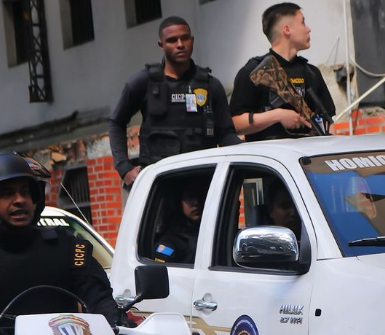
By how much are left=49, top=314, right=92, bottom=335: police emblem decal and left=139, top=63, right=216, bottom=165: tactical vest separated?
351cm

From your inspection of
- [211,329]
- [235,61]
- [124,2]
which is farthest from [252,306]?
[124,2]

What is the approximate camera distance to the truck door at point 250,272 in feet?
16.5

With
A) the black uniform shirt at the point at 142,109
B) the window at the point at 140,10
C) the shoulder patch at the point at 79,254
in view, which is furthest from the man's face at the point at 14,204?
the window at the point at 140,10

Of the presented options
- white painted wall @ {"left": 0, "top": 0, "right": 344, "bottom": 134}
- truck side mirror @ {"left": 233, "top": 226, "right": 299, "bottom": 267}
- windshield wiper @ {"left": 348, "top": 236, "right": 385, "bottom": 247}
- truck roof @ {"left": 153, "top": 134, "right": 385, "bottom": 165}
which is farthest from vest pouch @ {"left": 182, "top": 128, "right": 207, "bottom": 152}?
white painted wall @ {"left": 0, "top": 0, "right": 344, "bottom": 134}

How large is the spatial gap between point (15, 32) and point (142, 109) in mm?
10391

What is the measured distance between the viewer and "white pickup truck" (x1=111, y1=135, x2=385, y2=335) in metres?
4.80

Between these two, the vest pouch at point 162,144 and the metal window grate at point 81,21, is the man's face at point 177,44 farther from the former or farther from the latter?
the metal window grate at point 81,21

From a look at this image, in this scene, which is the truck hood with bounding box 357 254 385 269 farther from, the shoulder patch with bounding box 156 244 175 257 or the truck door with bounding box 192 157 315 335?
the shoulder patch with bounding box 156 244 175 257

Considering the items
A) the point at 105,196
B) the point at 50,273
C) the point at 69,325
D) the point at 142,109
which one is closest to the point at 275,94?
the point at 142,109

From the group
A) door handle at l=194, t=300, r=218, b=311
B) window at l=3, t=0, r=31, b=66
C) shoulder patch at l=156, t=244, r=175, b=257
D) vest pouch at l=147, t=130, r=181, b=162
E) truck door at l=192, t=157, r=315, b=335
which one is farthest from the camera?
window at l=3, t=0, r=31, b=66

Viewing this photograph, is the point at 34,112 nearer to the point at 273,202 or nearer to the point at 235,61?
the point at 235,61

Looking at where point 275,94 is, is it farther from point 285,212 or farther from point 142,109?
point 285,212

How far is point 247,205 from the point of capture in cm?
592

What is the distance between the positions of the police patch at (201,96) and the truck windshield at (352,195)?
2287 mm
